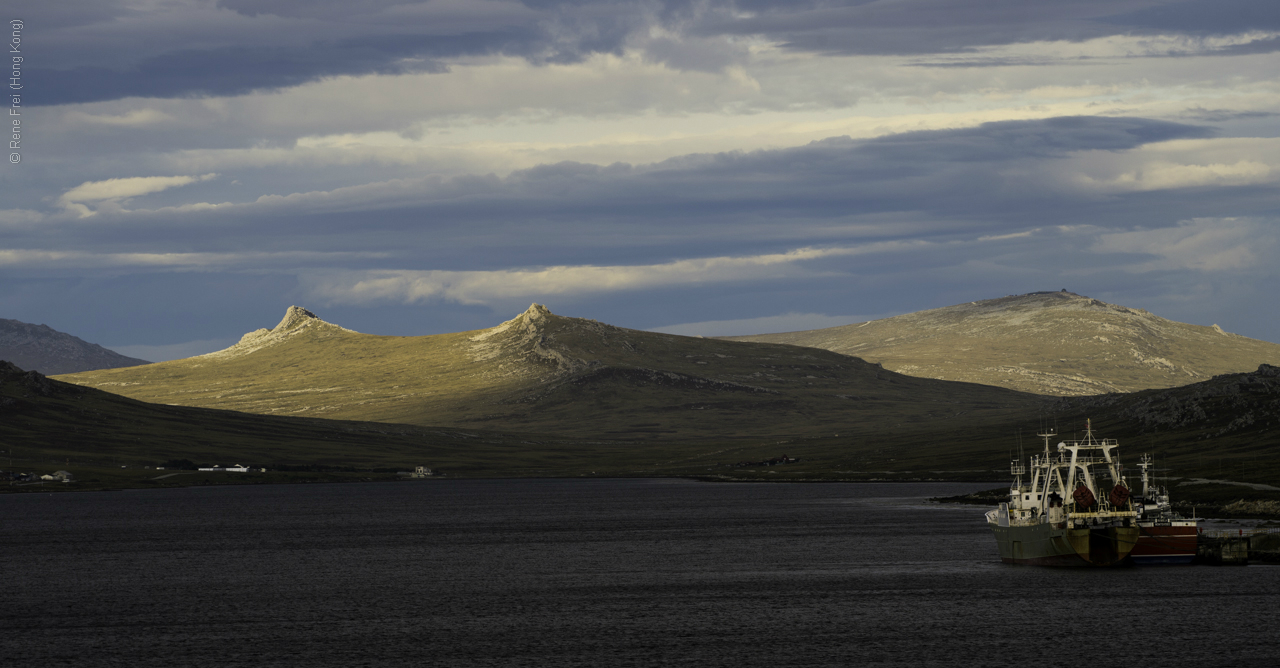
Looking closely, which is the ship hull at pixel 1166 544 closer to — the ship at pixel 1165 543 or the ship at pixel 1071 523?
the ship at pixel 1165 543

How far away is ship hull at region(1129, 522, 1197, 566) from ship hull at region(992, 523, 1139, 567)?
1.80m

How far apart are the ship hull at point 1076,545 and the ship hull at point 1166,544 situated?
5.90ft

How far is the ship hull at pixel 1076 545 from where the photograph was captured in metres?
122

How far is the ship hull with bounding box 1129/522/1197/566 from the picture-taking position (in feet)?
404

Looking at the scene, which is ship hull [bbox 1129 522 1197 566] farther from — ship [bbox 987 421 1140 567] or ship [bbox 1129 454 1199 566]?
ship [bbox 987 421 1140 567]

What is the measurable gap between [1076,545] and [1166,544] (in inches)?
365

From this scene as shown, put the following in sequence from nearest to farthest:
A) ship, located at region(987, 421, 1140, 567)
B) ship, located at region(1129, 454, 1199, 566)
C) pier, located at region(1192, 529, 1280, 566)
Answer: ship, located at region(987, 421, 1140, 567) < pier, located at region(1192, 529, 1280, 566) < ship, located at region(1129, 454, 1199, 566)

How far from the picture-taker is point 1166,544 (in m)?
124

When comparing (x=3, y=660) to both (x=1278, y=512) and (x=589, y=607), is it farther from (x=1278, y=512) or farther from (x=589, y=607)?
(x=1278, y=512)

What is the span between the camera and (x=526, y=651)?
295ft

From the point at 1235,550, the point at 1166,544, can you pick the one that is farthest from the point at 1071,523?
the point at 1235,550

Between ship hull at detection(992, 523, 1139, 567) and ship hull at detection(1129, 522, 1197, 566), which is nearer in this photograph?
ship hull at detection(992, 523, 1139, 567)

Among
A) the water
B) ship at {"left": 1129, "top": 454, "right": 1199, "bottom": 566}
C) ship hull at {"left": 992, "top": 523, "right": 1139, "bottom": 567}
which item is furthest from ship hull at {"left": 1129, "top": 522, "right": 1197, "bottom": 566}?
the water

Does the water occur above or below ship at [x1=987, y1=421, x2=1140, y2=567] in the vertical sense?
below
